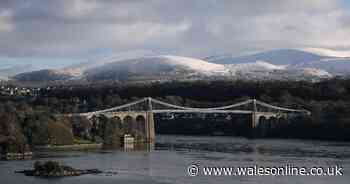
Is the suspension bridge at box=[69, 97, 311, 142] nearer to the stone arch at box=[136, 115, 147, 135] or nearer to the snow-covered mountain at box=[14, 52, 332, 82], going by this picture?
the stone arch at box=[136, 115, 147, 135]

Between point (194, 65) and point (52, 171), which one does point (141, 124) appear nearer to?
point (52, 171)

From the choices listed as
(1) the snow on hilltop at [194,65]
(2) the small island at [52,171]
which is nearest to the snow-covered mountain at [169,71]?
(1) the snow on hilltop at [194,65]

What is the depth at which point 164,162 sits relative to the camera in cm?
3406

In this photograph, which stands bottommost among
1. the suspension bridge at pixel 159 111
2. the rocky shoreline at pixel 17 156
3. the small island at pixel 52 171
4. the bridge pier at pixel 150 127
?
the small island at pixel 52 171

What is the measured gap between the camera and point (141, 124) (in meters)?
57.2

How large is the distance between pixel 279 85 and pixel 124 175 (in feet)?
166

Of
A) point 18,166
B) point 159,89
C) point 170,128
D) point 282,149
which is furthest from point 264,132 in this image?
point 18,166

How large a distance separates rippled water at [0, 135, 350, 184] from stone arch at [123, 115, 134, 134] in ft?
19.7

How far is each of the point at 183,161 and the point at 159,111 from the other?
2619cm

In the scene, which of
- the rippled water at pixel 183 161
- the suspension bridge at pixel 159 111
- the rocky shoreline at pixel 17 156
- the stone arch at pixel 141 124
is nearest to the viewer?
the rippled water at pixel 183 161

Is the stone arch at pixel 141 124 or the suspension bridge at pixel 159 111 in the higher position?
the suspension bridge at pixel 159 111

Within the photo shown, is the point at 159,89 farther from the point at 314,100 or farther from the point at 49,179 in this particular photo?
the point at 49,179

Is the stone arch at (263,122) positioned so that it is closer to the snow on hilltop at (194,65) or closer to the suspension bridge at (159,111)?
the suspension bridge at (159,111)

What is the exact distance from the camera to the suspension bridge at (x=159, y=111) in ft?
186
